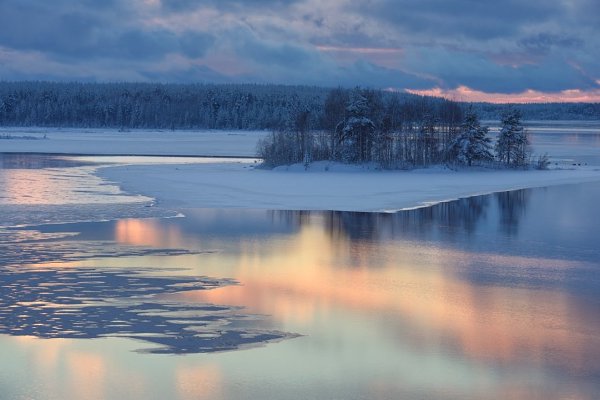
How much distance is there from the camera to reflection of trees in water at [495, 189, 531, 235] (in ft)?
71.3

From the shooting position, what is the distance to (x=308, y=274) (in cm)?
1459

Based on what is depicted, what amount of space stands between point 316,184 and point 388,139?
48.9 ft

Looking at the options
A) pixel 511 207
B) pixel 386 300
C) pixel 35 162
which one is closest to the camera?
pixel 386 300

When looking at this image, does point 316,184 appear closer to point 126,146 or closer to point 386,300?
point 386,300

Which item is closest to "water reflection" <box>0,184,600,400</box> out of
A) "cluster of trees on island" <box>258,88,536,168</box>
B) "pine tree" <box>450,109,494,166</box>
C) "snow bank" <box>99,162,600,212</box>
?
"snow bank" <box>99,162,600,212</box>

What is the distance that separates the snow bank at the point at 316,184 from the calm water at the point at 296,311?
567 cm

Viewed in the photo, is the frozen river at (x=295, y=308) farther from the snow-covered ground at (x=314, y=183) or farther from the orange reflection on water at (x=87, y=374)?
the snow-covered ground at (x=314, y=183)

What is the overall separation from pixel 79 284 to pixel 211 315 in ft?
10.1

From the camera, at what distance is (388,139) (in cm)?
4897

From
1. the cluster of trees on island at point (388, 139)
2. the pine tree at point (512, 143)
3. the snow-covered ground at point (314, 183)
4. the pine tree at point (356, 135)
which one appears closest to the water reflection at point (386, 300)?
the snow-covered ground at point (314, 183)

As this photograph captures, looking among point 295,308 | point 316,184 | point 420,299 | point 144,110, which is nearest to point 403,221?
point 420,299

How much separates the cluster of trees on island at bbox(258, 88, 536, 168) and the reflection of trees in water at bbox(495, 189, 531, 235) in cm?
1530

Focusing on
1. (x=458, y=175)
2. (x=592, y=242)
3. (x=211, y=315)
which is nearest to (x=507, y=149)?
(x=458, y=175)

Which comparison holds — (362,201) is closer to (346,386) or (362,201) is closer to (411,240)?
(411,240)
